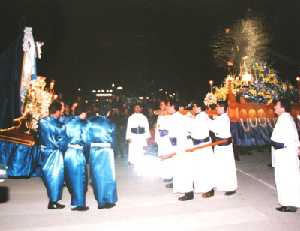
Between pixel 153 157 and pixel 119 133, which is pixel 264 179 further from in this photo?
pixel 119 133

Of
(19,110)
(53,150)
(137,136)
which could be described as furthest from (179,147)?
(137,136)

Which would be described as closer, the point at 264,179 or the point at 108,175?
the point at 108,175

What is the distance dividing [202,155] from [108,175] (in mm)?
2295

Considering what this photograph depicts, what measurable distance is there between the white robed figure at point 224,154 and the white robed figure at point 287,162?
1.69 meters

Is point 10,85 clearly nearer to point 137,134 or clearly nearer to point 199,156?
point 199,156

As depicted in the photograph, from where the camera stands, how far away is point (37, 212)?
750cm

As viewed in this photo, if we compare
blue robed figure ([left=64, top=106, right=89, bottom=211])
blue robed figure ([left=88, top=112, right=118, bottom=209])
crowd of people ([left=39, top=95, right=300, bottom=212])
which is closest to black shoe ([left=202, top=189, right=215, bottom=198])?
crowd of people ([left=39, top=95, right=300, bottom=212])

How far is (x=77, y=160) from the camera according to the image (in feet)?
24.8

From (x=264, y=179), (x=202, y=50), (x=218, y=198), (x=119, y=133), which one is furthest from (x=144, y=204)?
(x=202, y=50)

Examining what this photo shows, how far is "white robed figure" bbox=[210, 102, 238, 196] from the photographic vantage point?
29.6 feet

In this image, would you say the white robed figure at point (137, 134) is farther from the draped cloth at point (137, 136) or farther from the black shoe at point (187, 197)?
the black shoe at point (187, 197)

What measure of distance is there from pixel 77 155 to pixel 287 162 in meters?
3.59

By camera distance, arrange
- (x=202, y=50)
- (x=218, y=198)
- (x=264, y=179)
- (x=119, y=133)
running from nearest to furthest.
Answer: (x=218, y=198), (x=264, y=179), (x=119, y=133), (x=202, y=50)

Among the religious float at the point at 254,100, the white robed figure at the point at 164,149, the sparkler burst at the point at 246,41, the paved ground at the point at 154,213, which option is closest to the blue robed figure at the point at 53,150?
the paved ground at the point at 154,213
